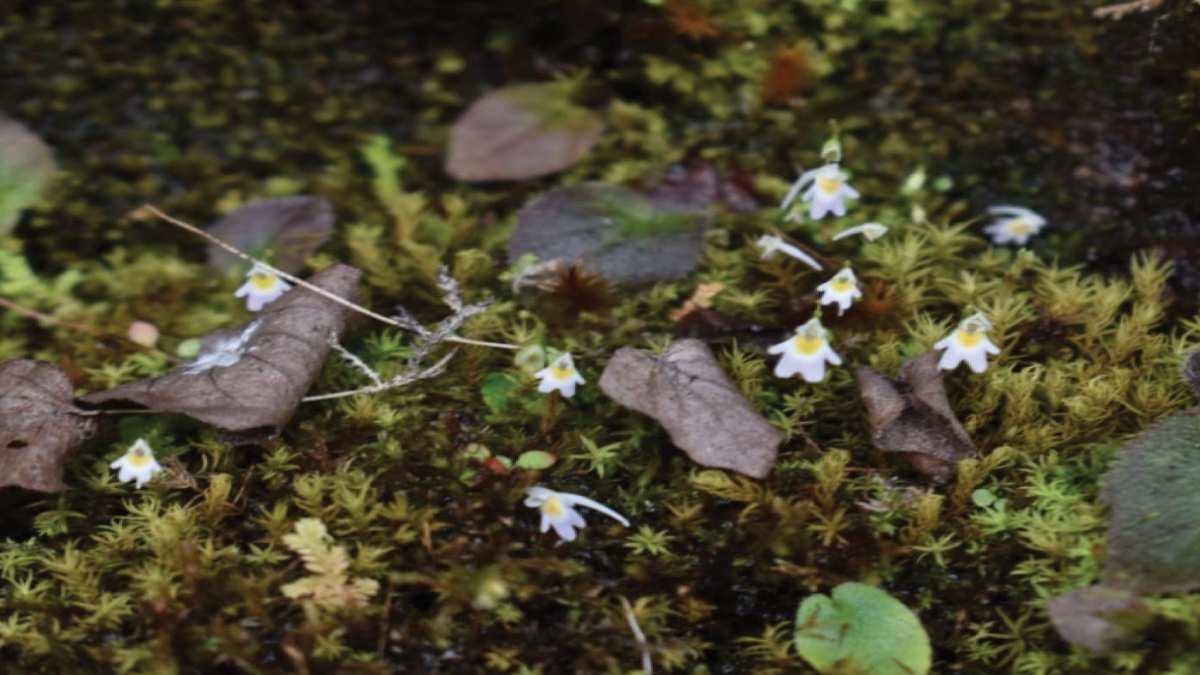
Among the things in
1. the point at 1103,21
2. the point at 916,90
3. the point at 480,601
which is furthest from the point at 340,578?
the point at 1103,21

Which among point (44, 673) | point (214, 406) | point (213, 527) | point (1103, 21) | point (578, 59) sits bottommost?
point (44, 673)

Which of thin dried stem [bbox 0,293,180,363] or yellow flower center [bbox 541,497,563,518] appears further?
thin dried stem [bbox 0,293,180,363]

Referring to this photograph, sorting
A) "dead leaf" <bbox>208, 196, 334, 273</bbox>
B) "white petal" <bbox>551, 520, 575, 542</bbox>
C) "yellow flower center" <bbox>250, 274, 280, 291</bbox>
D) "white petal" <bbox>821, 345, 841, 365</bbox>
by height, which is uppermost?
"white petal" <bbox>821, 345, 841, 365</bbox>

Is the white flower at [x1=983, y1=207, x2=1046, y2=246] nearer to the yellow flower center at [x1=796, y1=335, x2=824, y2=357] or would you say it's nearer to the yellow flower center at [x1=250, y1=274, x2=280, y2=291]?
the yellow flower center at [x1=796, y1=335, x2=824, y2=357]

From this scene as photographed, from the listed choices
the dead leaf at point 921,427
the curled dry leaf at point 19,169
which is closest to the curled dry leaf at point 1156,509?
the dead leaf at point 921,427

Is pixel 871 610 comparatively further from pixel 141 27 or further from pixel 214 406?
pixel 141 27

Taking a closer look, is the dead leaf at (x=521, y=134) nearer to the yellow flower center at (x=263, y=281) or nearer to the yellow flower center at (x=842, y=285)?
the yellow flower center at (x=263, y=281)

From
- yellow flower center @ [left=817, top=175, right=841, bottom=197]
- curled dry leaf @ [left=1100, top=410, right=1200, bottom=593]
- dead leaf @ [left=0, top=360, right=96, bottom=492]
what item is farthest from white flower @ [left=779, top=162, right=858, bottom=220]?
dead leaf @ [left=0, top=360, right=96, bottom=492]
